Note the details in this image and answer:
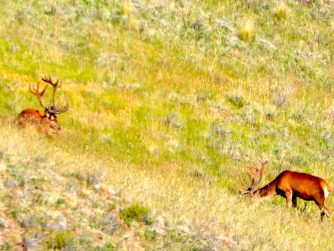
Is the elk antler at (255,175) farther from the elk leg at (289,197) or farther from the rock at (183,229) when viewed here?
the rock at (183,229)

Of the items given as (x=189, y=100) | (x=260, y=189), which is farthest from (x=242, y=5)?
(x=260, y=189)

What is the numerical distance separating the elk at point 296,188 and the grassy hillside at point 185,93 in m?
0.43

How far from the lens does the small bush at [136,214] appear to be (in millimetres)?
9352

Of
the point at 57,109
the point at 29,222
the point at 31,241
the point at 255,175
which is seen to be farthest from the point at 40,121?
the point at 31,241

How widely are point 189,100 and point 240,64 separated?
16.2 ft

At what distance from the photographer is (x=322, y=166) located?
853 inches

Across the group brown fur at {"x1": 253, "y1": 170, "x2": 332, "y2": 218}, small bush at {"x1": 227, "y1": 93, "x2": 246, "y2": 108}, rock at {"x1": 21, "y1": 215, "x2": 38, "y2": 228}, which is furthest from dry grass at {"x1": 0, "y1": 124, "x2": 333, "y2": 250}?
small bush at {"x1": 227, "y1": 93, "x2": 246, "y2": 108}

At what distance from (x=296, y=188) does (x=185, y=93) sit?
658cm

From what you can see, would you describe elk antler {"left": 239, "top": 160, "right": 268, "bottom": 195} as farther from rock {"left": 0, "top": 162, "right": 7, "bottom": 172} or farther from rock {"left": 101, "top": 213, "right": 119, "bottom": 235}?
rock {"left": 0, "top": 162, "right": 7, "bottom": 172}

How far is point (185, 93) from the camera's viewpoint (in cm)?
2252

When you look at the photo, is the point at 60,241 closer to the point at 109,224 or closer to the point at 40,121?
the point at 109,224

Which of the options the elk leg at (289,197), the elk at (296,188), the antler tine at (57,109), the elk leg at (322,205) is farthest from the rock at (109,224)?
the elk leg at (322,205)

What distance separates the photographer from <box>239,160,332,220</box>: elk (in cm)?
1728

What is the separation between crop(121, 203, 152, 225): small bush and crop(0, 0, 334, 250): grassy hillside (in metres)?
1.35
